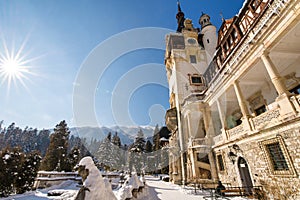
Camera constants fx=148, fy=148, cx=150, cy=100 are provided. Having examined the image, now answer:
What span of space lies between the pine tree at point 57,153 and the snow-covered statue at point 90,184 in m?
31.4

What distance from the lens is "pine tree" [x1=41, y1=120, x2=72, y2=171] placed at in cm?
2920

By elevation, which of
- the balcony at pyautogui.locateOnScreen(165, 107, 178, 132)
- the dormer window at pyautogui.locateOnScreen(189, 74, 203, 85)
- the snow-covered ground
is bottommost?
the snow-covered ground

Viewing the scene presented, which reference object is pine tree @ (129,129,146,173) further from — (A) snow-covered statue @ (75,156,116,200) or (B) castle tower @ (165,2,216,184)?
(A) snow-covered statue @ (75,156,116,200)

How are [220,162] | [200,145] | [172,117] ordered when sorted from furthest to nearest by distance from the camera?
[172,117], [200,145], [220,162]

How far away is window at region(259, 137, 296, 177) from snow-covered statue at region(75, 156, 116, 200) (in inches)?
338

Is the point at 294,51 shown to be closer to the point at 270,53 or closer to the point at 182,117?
the point at 270,53

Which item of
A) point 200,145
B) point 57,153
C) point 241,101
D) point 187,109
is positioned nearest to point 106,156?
point 57,153

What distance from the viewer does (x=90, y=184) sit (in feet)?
13.3

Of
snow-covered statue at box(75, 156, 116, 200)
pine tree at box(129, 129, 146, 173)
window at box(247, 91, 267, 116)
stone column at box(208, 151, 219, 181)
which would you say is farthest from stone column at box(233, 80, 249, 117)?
pine tree at box(129, 129, 146, 173)

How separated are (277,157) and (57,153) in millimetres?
34659

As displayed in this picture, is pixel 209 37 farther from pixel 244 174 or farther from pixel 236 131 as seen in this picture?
pixel 244 174

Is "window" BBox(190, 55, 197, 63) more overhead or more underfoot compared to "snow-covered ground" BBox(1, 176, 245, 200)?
more overhead

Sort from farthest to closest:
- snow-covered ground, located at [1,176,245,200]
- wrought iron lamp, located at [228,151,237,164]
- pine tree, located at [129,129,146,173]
A: 1. pine tree, located at [129,129,146,173]
2. wrought iron lamp, located at [228,151,237,164]
3. snow-covered ground, located at [1,176,245,200]

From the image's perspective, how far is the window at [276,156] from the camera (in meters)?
7.93
